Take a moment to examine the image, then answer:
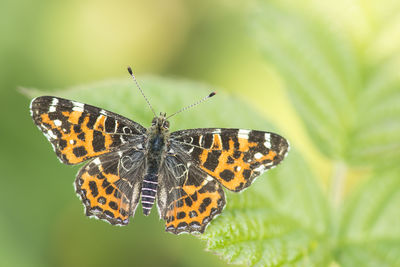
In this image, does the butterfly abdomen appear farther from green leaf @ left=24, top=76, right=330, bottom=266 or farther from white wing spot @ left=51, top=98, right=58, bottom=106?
white wing spot @ left=51, top=98, right=58, bottom=106

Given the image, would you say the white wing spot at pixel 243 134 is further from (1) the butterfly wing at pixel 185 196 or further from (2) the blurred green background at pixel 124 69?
(2) the blurred green background at pixel 124 69

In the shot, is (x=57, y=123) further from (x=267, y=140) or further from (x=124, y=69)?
(x=124, y=69)

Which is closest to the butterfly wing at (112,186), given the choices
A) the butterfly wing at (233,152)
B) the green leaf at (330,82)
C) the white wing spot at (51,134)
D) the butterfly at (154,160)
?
the butterfly at (154,160)

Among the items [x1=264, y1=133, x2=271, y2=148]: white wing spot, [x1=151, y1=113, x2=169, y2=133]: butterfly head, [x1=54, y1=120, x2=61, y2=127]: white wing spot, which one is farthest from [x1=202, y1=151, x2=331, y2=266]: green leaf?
[x1=54, y1=120, x2=61, y2=127]: white wing spot

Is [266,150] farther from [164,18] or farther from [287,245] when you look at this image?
[164,18]

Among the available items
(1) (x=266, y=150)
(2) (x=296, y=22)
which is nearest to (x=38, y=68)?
(2) (x=296, y=22)

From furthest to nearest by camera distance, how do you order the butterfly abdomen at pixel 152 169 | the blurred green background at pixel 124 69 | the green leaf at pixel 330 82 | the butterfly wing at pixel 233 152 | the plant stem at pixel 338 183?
the blurred green background at pixel 124 69 < the green leaf at pixel 330 82 < the plant stem at pixel 338 183 < the butterfly abdomen at pixel 152 169 < the butterfly wing at pixel 233 152
